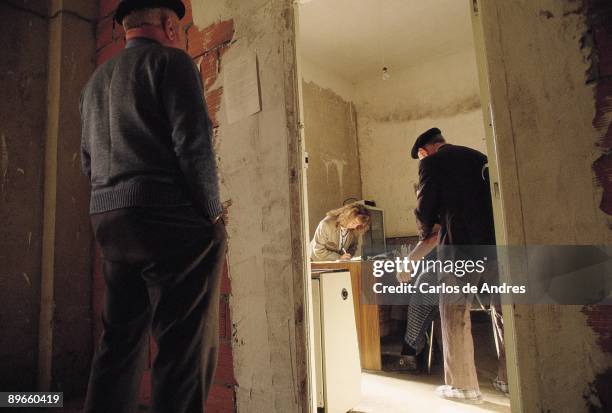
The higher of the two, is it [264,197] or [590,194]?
[264,197]

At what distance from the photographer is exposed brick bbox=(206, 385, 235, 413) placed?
182 centimetres

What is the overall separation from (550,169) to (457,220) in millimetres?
1019

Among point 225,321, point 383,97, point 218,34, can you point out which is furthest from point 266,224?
point 383,97

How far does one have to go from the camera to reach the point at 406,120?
5906 millimetres

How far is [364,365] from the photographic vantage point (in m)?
3.05

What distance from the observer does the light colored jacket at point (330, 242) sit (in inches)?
164

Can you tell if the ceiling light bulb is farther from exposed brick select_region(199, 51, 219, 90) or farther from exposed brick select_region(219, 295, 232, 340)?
exposed brick select_region(219, 295, 232, 340)

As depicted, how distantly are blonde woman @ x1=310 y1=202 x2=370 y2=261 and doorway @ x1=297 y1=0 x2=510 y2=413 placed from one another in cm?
72

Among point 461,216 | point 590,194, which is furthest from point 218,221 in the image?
point 461,216

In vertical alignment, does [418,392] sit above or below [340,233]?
below

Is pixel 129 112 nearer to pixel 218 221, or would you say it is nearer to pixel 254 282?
pixel 218 221

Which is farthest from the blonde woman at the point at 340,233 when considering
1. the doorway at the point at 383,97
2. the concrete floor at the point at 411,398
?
the concrete floor at the point at 411,398

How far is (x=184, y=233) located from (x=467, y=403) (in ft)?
6.60

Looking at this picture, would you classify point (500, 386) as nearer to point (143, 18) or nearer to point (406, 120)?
point (143, 18)
